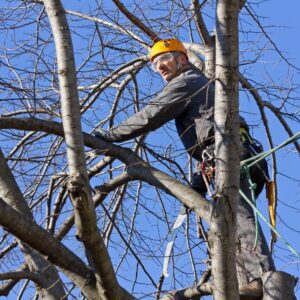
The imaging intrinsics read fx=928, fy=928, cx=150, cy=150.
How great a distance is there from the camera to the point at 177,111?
5789mm

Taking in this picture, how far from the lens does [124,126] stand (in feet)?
19.1

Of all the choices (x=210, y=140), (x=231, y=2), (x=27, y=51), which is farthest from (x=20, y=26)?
(x=231, y=2)

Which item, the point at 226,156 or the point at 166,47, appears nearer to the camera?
the point at 226,156

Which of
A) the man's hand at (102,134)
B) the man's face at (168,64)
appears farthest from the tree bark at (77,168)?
the man's face at (168,64)

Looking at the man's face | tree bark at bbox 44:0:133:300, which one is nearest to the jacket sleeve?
the man's face

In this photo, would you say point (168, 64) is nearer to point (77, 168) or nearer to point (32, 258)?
point (32, 258)

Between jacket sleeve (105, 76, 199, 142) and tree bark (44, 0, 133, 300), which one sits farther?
jacket sleeve (105, 76, 199, 142)

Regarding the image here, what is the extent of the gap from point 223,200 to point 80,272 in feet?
3.22

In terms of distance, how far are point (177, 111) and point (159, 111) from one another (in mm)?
133

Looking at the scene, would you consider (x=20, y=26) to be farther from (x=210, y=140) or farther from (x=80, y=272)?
(x=80, y=272)

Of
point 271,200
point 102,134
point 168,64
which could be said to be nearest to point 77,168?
point 102,134

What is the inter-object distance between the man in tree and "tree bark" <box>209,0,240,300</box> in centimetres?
53

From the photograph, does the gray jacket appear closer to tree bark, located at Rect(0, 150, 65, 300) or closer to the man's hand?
the man's hand

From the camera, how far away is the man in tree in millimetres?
5395
